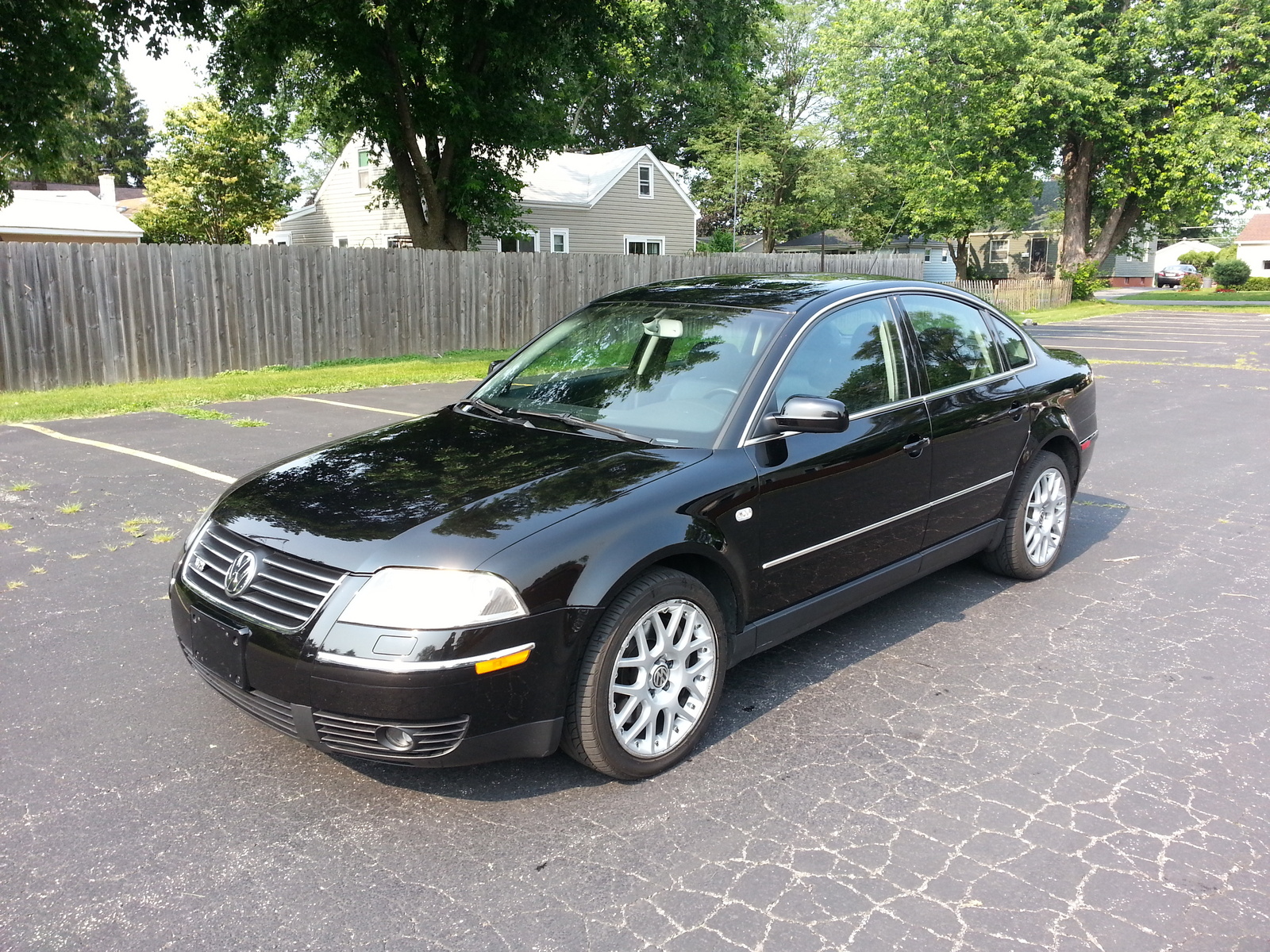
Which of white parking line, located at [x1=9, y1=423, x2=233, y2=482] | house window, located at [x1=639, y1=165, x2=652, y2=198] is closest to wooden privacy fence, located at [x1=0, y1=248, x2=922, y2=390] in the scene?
white parking line, located at [x1=9, y1=423, x2=233, y2=482]

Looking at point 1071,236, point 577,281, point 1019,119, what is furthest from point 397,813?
point 1071,236

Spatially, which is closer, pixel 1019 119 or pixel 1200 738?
pixel 1200 738

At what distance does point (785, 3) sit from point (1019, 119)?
23221 mm

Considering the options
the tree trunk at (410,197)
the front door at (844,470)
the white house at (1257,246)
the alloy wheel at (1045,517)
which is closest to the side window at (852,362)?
the front door at (844,470)

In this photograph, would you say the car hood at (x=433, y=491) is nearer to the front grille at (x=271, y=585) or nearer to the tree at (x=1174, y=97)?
the front grille at (x=271, y=585)

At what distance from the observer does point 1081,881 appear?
9.39 feet

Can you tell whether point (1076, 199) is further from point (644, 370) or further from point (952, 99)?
point (644, 370)

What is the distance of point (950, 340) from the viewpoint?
5.04 m

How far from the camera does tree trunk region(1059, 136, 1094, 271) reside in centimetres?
3922

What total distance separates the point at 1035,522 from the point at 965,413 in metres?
1.05

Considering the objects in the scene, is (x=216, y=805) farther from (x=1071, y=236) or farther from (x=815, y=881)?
(x=1071, y=236)

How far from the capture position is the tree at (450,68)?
18.3m

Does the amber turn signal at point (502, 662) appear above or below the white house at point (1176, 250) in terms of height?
below

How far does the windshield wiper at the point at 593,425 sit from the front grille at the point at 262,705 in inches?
63.2
